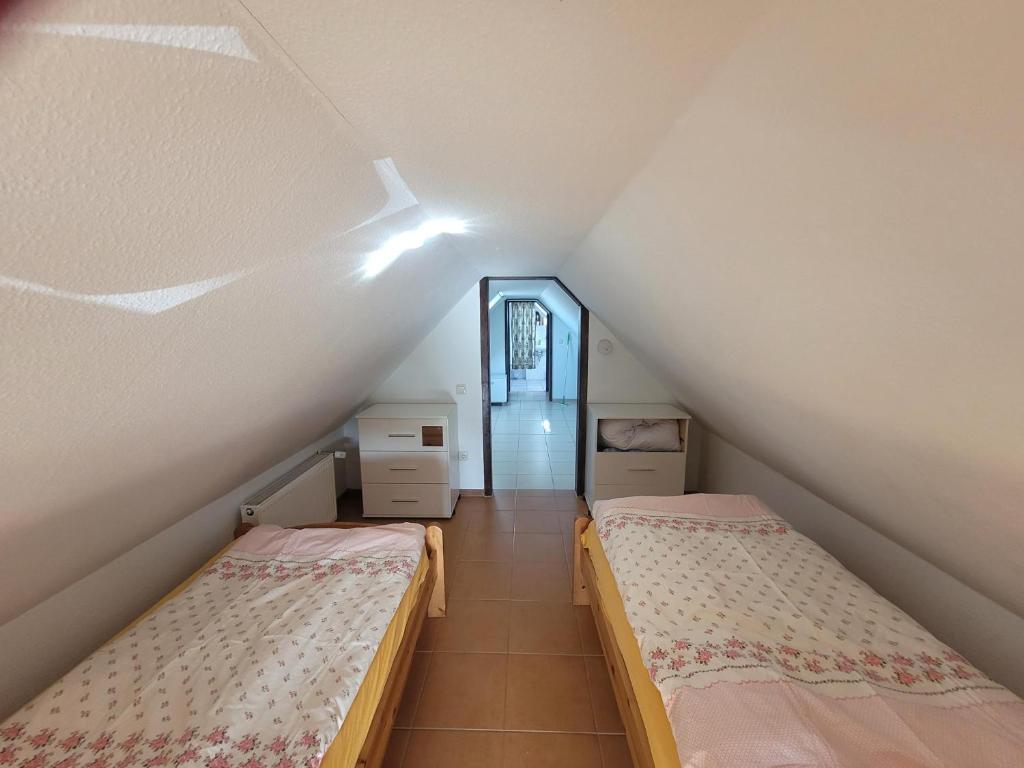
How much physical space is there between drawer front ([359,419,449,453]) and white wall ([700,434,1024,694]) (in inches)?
91.1

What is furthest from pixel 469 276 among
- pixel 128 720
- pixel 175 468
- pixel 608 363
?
pixel 128 720

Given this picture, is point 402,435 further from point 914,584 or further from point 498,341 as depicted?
point 498,341

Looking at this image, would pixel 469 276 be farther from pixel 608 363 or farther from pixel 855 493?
pixel 855 493

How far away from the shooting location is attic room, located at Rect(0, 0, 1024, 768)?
56 centimetres

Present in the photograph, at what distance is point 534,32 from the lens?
64cm

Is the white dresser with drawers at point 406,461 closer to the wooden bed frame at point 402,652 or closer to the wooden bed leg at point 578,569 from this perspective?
the wooden bed frame at point 402,652

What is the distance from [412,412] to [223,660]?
2227 millimetres

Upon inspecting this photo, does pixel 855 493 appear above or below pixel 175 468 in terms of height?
below

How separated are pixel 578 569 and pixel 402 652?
1.10 metres

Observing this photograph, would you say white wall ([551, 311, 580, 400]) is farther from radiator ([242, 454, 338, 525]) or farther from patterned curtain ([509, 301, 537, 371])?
radiator ([242, 454, 338, 525])

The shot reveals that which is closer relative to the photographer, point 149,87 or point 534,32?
point 149,87

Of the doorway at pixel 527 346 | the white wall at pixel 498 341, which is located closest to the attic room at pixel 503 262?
the white wall at pixel 498 341

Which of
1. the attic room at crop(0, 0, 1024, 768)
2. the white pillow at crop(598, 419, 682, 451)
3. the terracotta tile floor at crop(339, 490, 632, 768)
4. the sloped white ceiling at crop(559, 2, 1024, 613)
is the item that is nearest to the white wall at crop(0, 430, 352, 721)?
the attic room at crop(0, 0, 1024, 768)

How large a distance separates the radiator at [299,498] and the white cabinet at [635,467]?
198 centimetres
